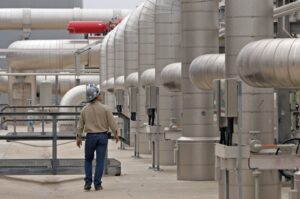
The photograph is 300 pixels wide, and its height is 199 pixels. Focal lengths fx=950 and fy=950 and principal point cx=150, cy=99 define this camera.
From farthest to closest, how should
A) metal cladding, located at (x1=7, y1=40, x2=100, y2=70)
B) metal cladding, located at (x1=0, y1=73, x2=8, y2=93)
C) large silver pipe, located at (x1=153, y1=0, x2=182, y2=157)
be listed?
metal cladding, located at (x1=0, y1=73, x2=8, y2=93)
metal cladding, located at (x1=7, y1=40, x2=100, y2=70)
large silver pipe, located at (x1=153, y1=0, x2=182, y2=157)

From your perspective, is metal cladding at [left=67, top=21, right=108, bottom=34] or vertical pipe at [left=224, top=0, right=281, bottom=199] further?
metal cladding at [left=67, top=21, right=108, bottom=34]

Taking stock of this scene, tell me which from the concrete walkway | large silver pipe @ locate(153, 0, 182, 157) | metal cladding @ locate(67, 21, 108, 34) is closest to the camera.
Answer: the concrete walkway

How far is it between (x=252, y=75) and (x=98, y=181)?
501cm

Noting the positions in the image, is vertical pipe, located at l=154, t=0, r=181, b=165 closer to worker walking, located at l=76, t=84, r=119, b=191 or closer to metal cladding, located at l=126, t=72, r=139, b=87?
metal cladding, located at l=126, t=72, r=139, b=87

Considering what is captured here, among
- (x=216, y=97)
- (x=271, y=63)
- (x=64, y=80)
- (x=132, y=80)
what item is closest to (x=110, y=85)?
(x=132, y=80)

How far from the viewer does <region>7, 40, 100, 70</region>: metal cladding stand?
1694 inches

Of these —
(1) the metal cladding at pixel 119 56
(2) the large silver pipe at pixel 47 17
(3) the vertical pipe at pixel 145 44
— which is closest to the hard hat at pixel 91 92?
(3) the vertical pipe at pixel 145 44

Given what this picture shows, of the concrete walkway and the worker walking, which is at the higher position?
the worker walking

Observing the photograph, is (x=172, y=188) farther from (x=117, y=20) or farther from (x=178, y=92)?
(x=117, y=20)

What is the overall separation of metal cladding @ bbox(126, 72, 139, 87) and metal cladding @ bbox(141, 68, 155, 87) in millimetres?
2269

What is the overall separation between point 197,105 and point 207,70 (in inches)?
82.4

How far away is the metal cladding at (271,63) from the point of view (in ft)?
32.7

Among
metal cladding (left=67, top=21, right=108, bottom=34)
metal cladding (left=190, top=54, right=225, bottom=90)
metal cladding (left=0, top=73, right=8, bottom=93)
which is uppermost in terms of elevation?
metal cladding (left=67, top=21, right=108, bottom=34)

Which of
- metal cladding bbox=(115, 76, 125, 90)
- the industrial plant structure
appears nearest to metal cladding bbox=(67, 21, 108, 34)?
metal cladding bbox=(115, 76, 125, 90)
